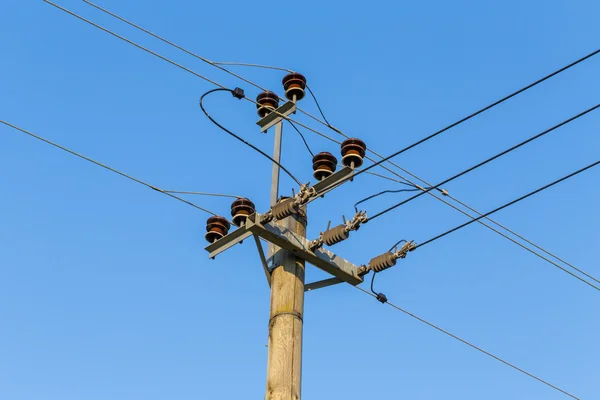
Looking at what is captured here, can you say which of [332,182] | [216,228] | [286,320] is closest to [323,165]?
[332,182]

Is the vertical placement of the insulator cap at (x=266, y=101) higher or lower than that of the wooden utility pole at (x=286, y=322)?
higher

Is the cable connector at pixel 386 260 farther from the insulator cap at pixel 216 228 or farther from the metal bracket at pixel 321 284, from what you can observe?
the insulator cap at pixel 216 228

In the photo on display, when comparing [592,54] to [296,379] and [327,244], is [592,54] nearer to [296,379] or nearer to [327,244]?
[327,244]

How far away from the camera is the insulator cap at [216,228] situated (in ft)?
31.7

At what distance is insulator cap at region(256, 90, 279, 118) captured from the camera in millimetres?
10250

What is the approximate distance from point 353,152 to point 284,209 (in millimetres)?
1025

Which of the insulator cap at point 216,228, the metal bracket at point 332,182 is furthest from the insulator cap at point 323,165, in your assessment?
the insulator cap at point 216,228

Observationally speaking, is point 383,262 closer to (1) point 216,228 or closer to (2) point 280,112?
(1) point 216,228

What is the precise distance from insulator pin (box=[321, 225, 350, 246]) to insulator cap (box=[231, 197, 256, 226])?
81 centimetres

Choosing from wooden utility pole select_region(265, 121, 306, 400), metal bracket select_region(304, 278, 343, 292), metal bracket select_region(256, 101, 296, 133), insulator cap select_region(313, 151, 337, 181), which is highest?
metal bracket select_region(256, 101, 296, 133)

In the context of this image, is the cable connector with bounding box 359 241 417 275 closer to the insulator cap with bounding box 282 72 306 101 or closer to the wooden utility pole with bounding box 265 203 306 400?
the wooden utility pole with bounding box 265 203 306 400

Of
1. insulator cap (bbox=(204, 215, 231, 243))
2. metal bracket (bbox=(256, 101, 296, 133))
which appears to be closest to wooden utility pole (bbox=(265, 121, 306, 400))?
insulator cap (bbox=(204, 215, 231, 243))

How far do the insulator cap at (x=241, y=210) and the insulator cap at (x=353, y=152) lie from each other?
1032 millimetres

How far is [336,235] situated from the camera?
913 cm
